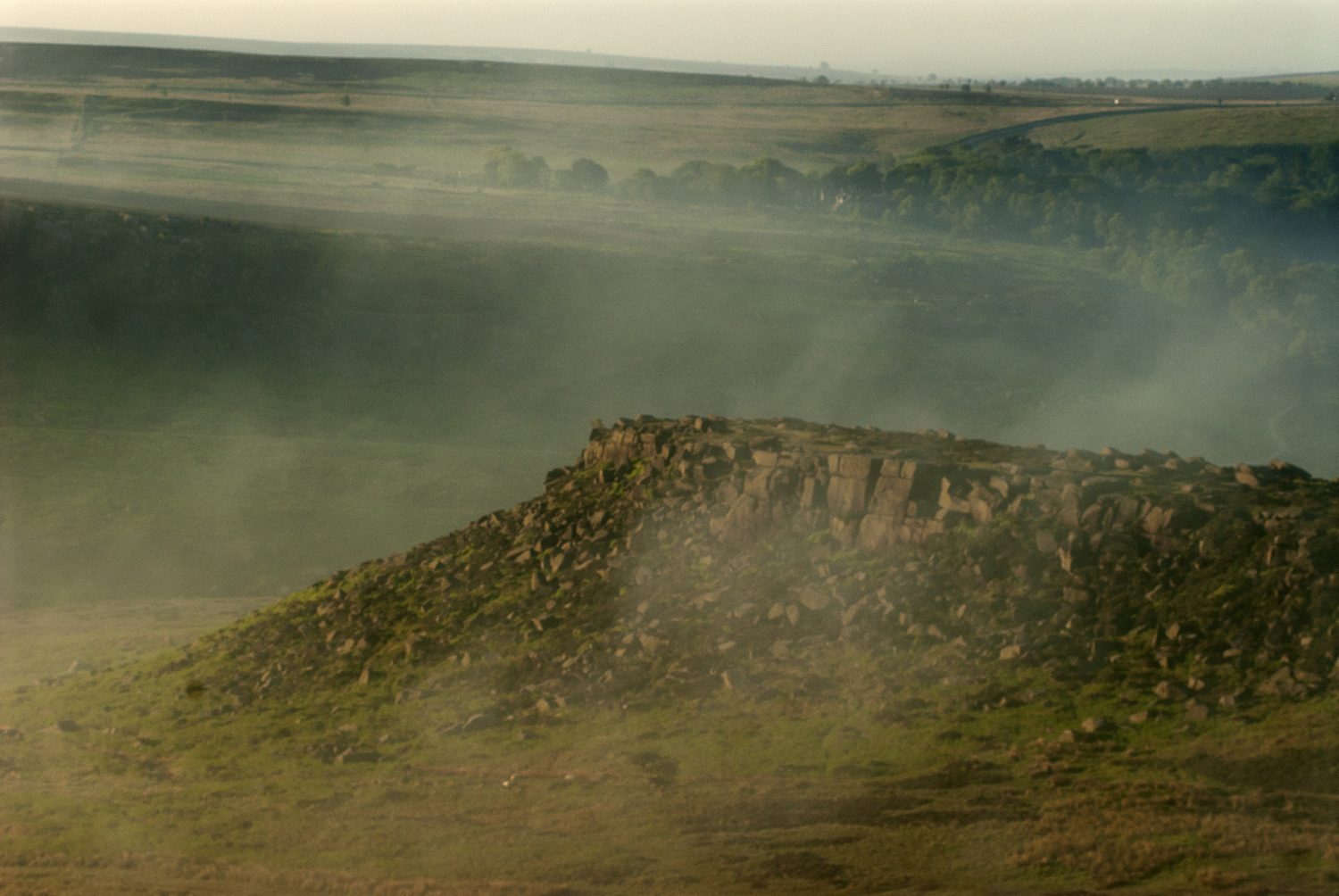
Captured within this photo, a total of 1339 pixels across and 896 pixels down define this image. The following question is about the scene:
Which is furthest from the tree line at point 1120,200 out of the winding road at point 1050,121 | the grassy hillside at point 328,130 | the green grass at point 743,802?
the green grass at point 743,802

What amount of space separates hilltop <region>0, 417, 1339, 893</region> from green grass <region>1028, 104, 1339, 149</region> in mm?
139269

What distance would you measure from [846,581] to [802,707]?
113 inches

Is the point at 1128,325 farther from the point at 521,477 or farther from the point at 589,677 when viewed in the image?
the point at 589,677

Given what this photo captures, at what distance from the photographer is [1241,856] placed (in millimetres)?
16875

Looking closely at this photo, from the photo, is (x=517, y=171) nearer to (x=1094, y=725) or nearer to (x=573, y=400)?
(x=573, y=400)

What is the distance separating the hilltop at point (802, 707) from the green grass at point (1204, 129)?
13927 cm

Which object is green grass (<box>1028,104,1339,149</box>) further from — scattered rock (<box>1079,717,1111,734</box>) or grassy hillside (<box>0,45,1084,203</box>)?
scattered rock (<box>1079,717,1111,734</box>)

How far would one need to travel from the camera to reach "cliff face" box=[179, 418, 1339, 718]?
2070 cm

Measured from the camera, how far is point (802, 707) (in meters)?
21.8

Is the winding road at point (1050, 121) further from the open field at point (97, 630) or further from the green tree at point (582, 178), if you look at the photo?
the open field at point (97, 630)

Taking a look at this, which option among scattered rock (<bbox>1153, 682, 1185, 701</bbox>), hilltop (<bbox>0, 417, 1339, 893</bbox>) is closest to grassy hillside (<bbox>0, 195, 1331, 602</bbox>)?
hilltop (<bbox>0, 417, 1339, 893</bbox>)

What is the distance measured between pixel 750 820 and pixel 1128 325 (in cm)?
8067

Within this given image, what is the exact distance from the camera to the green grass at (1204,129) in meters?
153

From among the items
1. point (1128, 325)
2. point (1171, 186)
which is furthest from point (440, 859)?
point (1171, 186)
